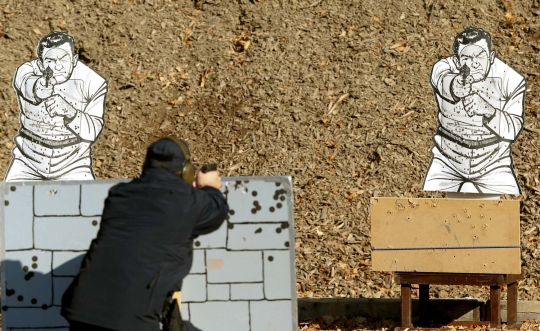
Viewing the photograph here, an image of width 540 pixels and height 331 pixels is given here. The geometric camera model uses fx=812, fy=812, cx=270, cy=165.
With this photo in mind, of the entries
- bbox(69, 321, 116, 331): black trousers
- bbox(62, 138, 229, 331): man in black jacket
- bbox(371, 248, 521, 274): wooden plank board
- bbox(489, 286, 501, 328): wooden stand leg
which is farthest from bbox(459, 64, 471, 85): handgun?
bbox(69, 321, 116, 331): black trousers

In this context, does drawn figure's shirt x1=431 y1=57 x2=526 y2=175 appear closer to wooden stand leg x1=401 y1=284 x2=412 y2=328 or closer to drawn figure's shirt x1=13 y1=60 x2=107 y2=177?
wooden stand leg x1=401 y1=284 x2=412 y2=328

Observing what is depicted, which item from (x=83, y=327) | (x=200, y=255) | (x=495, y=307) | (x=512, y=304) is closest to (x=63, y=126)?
(x=200, y=255)

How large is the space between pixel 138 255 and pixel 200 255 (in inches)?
41.6

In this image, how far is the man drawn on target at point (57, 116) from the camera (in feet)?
24.6

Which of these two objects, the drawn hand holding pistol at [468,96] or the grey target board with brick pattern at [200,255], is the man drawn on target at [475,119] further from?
the grey target board with brick pattern at [200,255]

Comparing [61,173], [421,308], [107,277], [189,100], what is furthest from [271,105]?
[107,277]

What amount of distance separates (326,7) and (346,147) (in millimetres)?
2027

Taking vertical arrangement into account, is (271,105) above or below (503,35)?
below

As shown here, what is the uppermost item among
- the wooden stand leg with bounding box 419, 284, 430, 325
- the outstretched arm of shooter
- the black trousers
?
the outstretched arm of shooter

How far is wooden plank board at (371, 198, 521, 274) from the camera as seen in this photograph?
636 cm

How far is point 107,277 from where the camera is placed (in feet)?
12.4

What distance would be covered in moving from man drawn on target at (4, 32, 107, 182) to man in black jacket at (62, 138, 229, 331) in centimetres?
362

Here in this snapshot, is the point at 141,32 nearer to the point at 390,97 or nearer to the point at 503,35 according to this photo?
the point at 390,97

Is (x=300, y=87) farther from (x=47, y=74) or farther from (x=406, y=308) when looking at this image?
(x=406, y=308)
